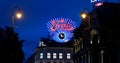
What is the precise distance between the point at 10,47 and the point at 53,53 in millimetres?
109472

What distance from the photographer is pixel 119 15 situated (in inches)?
3573

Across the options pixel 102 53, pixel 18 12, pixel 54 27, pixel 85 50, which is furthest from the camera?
pixel 54 27

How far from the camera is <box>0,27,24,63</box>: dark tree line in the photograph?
50.6 meters

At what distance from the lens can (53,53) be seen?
161375 millimetres

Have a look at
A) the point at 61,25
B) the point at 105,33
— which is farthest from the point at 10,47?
the point at 61,25

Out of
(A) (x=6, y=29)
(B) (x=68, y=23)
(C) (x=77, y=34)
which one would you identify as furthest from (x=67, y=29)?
(A) (x=6, y=29)

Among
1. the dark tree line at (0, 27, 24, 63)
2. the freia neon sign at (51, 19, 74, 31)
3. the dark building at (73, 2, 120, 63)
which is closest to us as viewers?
the dark tree line at (0, 27, 24, 63)

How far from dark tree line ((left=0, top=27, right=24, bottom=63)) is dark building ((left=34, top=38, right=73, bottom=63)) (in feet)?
342

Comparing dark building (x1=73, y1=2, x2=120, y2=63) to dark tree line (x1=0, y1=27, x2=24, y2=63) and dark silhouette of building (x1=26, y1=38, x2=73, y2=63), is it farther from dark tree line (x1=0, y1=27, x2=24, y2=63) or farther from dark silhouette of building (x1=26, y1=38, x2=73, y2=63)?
dark silhouette of building (x1=26, y1=38, x2=73, y2=63)

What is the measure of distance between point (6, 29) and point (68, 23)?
3681 inches

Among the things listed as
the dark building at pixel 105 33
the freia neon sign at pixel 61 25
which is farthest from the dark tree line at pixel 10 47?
the freia neon sign at pixel 61 25

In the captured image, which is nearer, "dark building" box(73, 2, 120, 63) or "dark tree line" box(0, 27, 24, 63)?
"dark tree line" box(0, 27, 24, 63)

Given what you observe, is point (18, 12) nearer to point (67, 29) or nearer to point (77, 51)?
point (77, 51)

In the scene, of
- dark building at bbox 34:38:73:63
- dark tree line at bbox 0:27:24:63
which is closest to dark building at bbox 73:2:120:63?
dark tree line at bbox 0:27:24:63
